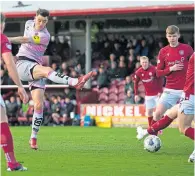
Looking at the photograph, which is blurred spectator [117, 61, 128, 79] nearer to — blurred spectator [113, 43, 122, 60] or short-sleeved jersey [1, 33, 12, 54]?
blurred spectator [113, 43, 122, 60]

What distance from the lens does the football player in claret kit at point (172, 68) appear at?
1463 cm

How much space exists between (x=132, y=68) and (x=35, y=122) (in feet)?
50.8

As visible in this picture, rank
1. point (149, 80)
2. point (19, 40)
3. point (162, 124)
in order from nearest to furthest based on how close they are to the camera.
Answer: point (19, 40) → point (162, 124) → point (149, 80)

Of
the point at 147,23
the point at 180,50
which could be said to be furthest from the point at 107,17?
the point at 180,50

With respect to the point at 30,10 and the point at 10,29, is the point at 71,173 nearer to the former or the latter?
the point at 30,10

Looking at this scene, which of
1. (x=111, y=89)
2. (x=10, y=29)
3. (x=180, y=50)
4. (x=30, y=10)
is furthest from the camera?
(x=10, y=29)

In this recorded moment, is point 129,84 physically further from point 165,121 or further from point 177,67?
point 165,121

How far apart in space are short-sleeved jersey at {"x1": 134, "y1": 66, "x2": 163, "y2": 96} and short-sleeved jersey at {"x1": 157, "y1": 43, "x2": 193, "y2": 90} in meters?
5.08

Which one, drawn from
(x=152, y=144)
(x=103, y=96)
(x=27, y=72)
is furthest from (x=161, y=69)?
(x=103, y=96)

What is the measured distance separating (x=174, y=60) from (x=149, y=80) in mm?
5684

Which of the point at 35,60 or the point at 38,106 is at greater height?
the point at 35,60

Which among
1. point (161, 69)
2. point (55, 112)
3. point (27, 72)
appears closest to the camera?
point (27, 72)

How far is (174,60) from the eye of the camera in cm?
1475

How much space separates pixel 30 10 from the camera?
31.4m
